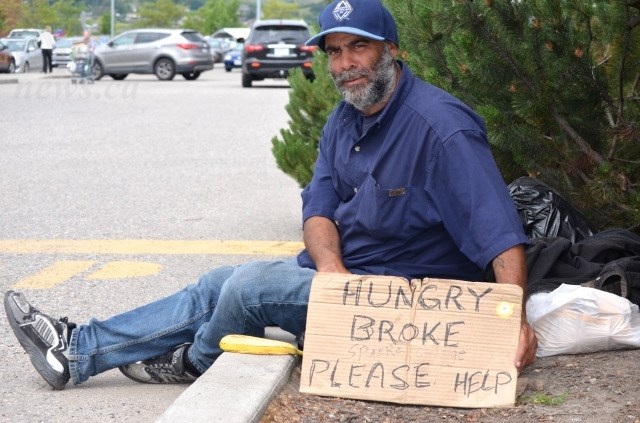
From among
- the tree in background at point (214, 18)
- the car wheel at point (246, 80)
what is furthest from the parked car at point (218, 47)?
the tree in background at point (214, 18)

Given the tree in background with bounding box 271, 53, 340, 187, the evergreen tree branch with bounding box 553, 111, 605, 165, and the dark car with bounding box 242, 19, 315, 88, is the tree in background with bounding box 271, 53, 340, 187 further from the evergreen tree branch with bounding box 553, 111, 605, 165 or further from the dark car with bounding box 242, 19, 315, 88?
the dark car with bounding box 242, 19, 315, 88

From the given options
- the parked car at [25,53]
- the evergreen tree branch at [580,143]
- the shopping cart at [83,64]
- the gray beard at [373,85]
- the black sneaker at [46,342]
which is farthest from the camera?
the parked car at [25,53]

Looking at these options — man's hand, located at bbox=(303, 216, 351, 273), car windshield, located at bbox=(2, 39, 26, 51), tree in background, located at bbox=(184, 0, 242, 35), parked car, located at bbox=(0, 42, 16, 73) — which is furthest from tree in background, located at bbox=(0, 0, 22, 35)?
man's hand, located at bbox=(303, 216, 351, 273)

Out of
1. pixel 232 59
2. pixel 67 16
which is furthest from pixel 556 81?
pixel 67 16

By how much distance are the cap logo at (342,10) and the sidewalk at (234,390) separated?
1228mm

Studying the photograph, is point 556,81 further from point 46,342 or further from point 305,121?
point 305,121

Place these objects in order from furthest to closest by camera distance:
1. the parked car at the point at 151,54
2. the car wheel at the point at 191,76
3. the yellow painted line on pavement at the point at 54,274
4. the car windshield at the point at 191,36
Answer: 1. the car wheel at the point at 191,76
2. the car windshield at the point at 191,36
3. the parked car at the point at 151,54
4. the yellow painted line on pavement at the point at 54,274

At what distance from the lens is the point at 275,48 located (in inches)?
1209

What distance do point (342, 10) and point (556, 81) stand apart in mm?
1426

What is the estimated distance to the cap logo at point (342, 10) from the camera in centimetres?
426

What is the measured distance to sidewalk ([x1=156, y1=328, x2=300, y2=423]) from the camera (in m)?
3.57

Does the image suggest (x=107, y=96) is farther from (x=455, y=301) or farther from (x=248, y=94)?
(x=455, y=301)

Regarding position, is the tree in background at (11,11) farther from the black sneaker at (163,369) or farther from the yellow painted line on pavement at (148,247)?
the black sneaker at (163,369)

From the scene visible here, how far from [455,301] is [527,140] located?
1.72 metres
